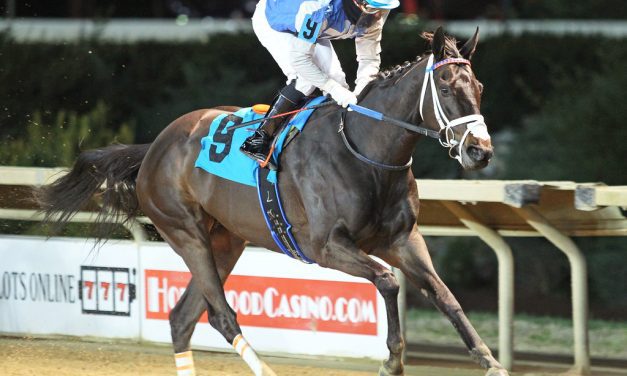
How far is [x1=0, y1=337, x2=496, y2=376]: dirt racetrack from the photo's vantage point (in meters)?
6.10

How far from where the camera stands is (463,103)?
4.39 metres

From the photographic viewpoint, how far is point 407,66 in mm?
4820

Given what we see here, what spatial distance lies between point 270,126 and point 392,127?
0.66m

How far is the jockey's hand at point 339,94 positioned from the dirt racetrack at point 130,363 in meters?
1.75

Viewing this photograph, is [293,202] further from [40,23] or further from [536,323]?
[40,23]

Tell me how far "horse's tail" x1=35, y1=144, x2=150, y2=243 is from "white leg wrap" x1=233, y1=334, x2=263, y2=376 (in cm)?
114

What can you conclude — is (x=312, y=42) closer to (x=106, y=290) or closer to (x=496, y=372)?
(x=496, y=372)

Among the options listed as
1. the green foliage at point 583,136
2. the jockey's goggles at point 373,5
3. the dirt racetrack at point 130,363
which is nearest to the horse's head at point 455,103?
the jockey's goggles at point 373,5

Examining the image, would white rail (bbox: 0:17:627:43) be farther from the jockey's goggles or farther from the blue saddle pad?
the jockey's goggles

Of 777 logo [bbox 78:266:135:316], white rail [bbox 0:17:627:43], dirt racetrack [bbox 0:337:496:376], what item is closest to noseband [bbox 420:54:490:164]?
dirt racetrack [bbox 0:337:496:376]

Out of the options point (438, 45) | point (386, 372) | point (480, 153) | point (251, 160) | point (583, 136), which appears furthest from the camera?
point (583, 136)

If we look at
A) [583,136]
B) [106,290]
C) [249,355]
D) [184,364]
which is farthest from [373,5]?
[583,136]

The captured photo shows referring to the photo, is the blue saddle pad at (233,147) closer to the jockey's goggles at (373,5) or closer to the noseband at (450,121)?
the jockey's goggles at (373,5)

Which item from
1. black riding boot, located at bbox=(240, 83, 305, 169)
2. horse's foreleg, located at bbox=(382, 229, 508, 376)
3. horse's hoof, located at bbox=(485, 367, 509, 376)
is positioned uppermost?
black riding boot, located at bbox=(240, 83, 305, 169)
